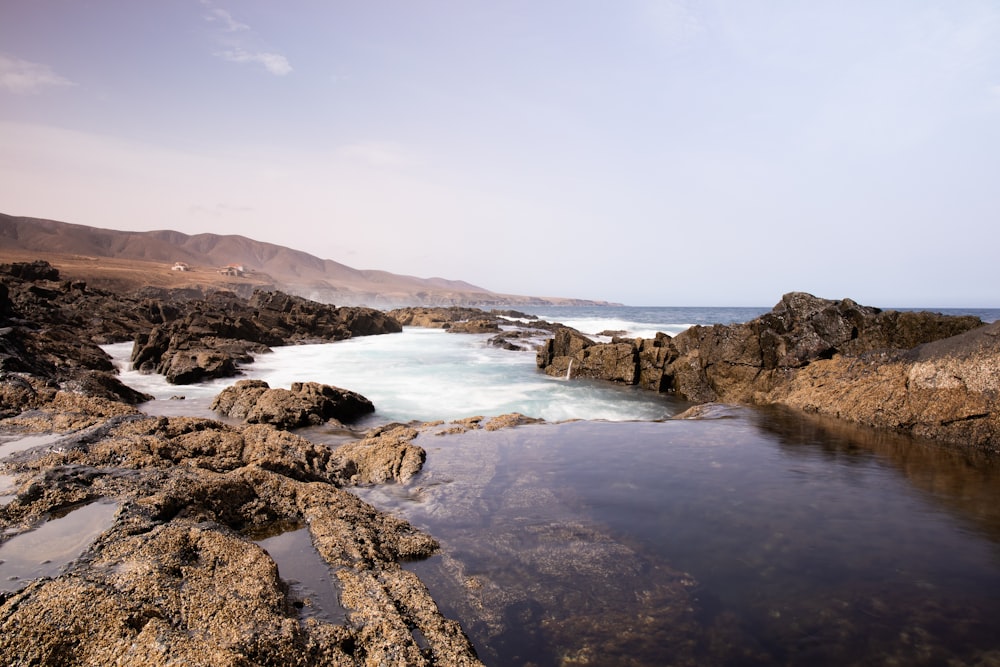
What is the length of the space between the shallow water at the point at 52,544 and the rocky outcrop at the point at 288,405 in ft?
18.5

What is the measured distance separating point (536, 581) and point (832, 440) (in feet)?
22.3

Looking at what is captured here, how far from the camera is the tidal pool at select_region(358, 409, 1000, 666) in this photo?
10.5 feet

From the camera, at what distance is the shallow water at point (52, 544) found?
2848 millimetres

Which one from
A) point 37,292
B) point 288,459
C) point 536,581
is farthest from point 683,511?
point 37,292

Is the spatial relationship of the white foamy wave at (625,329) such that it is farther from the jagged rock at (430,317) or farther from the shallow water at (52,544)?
the shallow water at (52,544)

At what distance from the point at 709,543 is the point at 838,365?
867cm

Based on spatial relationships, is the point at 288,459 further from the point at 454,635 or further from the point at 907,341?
the point at 907,341

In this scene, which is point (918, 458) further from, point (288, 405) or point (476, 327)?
point (476, 327)

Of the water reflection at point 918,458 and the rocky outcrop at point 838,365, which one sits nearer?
the water reflection at point 918,458

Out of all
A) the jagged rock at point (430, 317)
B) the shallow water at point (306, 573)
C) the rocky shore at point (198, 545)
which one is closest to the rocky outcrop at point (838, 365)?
the rocky shore at point (198, 545)

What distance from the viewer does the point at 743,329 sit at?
1380 cm

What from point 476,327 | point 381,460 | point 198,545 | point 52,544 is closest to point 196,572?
point 198,545

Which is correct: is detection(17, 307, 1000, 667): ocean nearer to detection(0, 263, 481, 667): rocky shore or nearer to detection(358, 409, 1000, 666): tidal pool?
detection(358, 409, 1000, 666): tidal pool

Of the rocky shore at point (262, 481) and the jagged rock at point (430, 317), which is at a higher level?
the rocky shore at point (262, 481)
